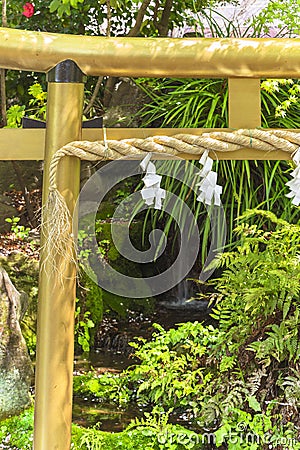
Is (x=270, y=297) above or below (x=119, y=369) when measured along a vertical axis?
above

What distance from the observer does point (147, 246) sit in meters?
4.13

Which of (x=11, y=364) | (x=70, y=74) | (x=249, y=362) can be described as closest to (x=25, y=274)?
(x=11, y=364)

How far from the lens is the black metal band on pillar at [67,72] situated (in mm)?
1703

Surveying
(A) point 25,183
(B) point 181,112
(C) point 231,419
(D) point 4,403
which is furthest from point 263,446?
(A) point 25,183

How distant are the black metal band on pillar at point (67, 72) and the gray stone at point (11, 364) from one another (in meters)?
1.40

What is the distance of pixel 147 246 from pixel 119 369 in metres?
0.94

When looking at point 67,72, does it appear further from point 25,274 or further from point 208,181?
point 25,274

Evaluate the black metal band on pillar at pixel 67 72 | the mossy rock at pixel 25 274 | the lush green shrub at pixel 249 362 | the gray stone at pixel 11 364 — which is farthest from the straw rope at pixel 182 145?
the mossy rock at pixel 25 274

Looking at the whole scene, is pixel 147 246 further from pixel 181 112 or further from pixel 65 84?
pixel 65 84

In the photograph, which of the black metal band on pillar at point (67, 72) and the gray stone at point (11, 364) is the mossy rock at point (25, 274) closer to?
the gray stone at point (11, 364)

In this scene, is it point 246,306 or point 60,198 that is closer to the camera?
point 60,198

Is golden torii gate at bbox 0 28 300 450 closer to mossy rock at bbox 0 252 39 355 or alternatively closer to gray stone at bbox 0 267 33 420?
gray stone at bbox 0 267 33 420

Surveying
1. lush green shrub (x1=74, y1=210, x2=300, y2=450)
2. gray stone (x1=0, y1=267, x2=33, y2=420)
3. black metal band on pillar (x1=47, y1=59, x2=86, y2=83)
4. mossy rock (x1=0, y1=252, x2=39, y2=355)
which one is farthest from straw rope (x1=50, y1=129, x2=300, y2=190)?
mossy rock (x1=0, y1=252, x2=39, y2=355)

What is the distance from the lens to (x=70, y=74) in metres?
1.71
